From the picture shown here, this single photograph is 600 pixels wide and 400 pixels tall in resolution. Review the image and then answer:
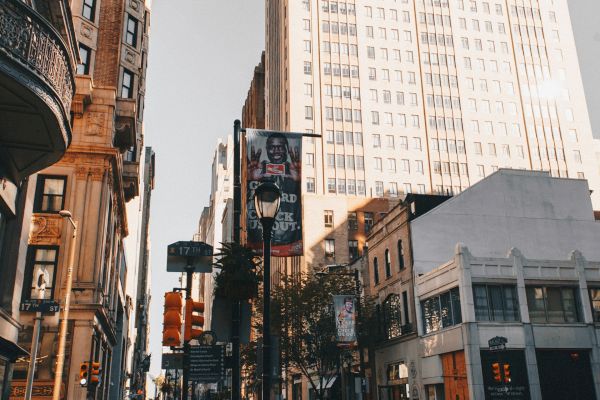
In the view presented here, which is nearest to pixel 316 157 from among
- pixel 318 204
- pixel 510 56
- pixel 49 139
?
pixel 318 204

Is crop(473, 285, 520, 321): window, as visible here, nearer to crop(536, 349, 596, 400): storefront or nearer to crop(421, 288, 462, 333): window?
crop(421, 288, 462, 333): window

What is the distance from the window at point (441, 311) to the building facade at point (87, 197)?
21.5 metres

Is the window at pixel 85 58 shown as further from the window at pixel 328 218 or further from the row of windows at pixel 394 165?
the row of windows at pixel 394 165

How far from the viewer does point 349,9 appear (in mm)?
100875

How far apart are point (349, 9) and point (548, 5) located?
37820 millimetres

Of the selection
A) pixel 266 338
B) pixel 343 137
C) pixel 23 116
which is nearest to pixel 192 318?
pixel 266 338

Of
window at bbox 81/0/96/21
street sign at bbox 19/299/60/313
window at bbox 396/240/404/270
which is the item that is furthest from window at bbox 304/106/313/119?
street sign at bbox 19/299/60/313

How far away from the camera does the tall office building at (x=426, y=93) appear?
92.3 m

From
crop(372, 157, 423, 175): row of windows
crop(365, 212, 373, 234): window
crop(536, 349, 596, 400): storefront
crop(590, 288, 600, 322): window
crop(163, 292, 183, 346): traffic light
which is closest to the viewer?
crop(163, 292, 183, 346): traffic light

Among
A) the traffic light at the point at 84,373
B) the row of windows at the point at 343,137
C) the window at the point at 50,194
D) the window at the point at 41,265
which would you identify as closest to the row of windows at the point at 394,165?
the row of windows at the point at 343,137

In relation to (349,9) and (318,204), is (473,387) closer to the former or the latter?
(318,204)

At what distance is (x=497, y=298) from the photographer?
3712 centimetres

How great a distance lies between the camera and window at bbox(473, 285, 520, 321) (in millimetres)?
36562

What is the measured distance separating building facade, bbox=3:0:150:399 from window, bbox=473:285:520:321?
891 inches
